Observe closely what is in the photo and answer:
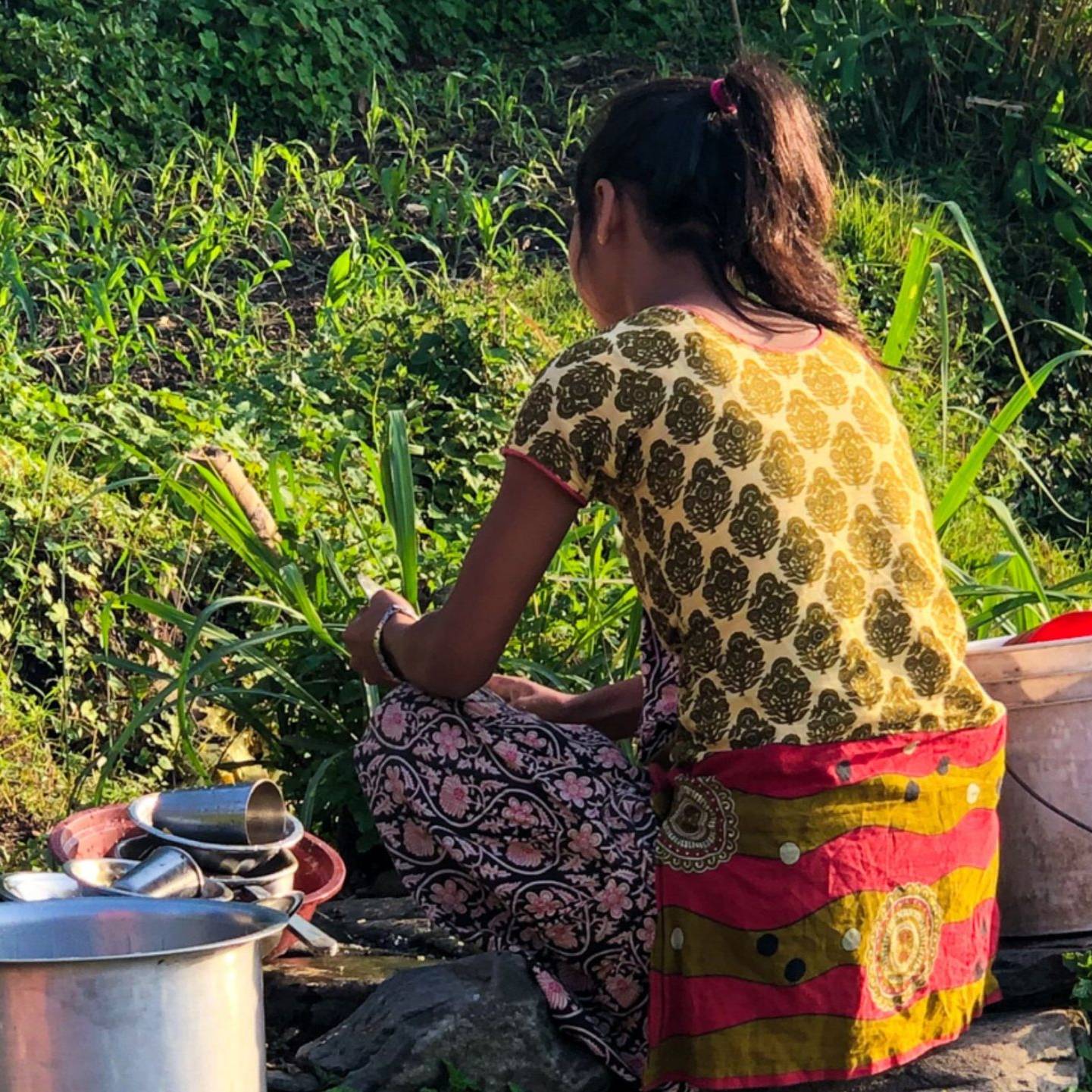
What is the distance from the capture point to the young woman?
225cm

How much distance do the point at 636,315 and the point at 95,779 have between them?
1904mm

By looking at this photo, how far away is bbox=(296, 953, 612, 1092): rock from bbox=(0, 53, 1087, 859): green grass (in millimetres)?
750

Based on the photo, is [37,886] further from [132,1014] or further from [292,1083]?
[132,1014]

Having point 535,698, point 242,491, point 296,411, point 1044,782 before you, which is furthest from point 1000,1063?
point 296,411

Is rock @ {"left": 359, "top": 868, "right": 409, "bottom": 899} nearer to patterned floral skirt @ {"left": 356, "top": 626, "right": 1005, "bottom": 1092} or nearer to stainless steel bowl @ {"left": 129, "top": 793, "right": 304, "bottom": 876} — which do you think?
stainless steel bowl @ {"left": 129, "top": 793, "right": 304, "bottom": 876}

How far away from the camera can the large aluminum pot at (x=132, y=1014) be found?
1.89m

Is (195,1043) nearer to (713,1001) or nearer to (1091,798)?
(713,1001)

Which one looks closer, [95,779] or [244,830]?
[244,830]

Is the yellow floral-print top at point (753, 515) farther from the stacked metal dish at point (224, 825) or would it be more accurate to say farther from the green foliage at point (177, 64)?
the green foliage at point (177, 64)

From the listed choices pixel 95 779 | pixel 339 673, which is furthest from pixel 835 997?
pixel 95 779

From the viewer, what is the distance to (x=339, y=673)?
348 cm

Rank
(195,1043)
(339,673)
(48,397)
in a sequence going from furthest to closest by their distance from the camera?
(48,397)
(339,673)
(195,1043)

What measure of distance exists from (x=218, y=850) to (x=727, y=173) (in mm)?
1283

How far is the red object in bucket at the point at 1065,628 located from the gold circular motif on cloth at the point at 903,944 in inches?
21.2
